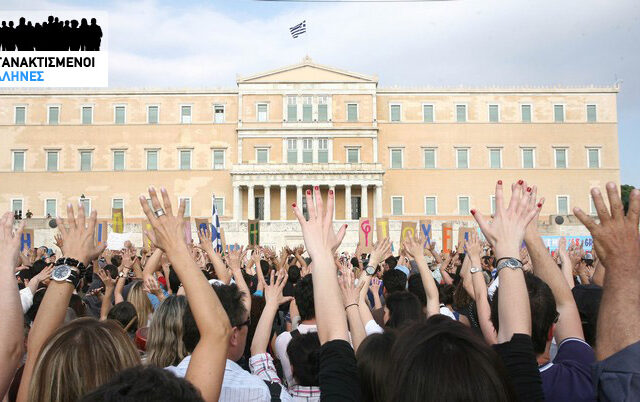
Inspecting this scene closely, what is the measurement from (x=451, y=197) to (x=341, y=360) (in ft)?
140

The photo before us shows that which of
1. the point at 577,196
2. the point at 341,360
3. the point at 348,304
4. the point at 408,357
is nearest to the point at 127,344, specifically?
the point at 341,360

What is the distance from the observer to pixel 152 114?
44062 mm

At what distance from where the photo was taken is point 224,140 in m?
43.3

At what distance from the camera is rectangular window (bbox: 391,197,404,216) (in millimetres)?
43000

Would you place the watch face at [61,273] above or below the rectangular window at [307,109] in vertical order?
below

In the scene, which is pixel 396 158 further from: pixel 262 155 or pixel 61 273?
pixel 61 273

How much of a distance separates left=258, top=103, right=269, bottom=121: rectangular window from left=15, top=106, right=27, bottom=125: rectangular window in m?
17.8

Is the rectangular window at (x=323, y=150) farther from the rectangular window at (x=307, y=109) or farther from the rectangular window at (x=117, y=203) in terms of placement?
the rectangular window at (x=117, y=203)

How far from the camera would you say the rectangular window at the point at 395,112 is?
44.1m

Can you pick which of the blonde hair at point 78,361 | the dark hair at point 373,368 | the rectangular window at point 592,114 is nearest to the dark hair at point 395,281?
the dark hair at point 373,368

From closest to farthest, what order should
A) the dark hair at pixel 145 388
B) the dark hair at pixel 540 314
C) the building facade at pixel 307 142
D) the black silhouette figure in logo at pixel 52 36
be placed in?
the dark hair at pixel 145 388, the dark hair at pixel 540 314, the black silhouette figure in logo at pixel 52 36, the building facade at pixel 307 142

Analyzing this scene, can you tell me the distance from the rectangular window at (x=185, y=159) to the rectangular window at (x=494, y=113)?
2311 cm

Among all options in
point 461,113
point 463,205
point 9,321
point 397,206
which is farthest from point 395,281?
point 461,113

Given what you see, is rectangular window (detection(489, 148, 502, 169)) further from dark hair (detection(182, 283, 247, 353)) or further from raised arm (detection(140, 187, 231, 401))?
raised arm (detection(140, 187, 231, 401))
